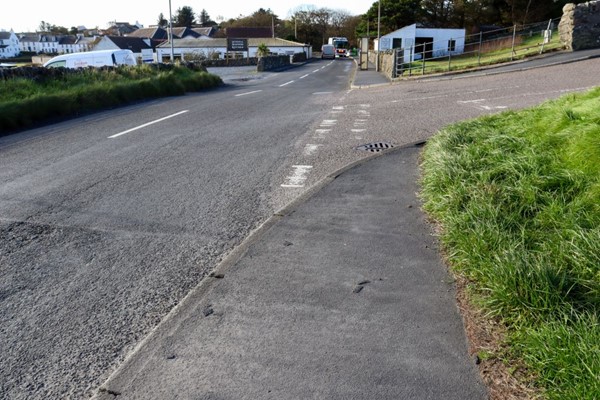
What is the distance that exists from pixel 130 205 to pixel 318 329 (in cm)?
350

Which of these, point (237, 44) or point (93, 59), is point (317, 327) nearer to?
point (93, 59)

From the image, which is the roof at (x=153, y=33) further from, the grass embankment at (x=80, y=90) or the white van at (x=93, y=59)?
the grass embankment at (x=80, y=90)

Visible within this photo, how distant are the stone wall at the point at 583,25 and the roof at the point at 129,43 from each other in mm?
78201

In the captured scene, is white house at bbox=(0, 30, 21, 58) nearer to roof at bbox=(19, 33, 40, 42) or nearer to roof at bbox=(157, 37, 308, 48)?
roof at bbox=(19, 33, 40, 42)

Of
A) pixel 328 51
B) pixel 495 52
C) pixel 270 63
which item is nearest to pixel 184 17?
pixel 328 51

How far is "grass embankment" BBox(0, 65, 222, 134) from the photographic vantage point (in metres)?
12.7

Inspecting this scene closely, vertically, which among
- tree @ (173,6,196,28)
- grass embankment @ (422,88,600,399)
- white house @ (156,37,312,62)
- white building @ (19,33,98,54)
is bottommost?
grass embankment @ (422,88,600,399)

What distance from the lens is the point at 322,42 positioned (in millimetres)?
112562

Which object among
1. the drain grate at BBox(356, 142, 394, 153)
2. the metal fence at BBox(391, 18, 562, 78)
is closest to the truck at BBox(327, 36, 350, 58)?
the metal fence at BBox(391, 18, 562, 78)

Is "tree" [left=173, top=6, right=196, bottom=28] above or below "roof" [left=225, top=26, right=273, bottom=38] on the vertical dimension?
above

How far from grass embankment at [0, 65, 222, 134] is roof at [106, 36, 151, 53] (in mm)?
70867

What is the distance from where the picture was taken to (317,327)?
3.27 m

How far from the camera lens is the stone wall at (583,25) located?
75.5 feet

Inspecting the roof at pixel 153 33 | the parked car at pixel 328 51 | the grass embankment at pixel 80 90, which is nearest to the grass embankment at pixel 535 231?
the grass embankment at pixel 80 90
